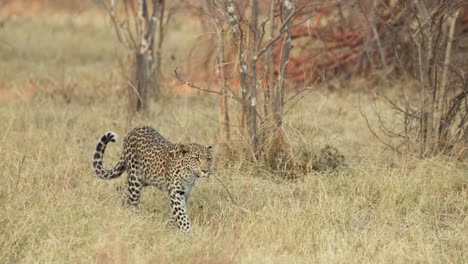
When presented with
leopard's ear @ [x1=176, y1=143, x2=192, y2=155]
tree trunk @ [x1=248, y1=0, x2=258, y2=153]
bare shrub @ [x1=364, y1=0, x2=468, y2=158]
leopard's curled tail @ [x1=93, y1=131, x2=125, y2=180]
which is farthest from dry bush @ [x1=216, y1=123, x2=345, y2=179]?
leopard's ear @ [x1=176, y1=143, x2=192, y2=155]

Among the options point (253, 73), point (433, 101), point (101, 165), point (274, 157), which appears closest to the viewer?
point (101, 165)

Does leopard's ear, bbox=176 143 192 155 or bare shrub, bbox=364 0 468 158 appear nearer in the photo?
leopard's ear, bbox=176 143 192 155

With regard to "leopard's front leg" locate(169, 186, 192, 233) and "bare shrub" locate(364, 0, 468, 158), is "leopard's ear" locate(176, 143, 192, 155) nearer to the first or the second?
"leopard's front leg" locate(169, 186, 192, 233)

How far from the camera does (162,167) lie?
547cm

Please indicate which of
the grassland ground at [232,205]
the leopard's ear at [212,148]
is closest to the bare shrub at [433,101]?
the grassland ground at [232,205]

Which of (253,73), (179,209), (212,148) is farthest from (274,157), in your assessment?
(179,209)

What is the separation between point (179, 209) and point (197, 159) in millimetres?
303

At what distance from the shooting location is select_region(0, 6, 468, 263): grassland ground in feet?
15.2

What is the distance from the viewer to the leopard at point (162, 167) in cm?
522

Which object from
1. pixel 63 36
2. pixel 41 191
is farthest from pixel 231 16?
pixel 63 36

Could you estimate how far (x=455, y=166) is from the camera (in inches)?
252

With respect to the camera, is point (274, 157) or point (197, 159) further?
point (274, 157)

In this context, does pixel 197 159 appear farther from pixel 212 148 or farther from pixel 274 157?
pixel 274 157

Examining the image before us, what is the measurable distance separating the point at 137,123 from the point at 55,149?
1.36m
